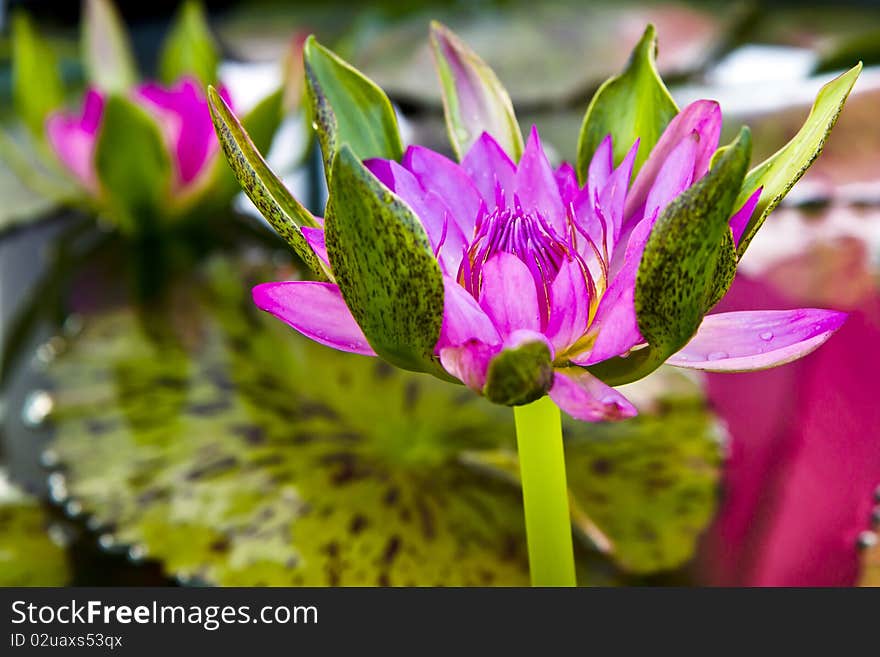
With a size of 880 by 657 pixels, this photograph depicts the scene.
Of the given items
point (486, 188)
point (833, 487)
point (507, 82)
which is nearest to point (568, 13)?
point (507, 82)

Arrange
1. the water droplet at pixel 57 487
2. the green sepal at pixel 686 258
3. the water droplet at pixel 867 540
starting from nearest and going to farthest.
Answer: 1. the green sepal at pixel 686 258
2. the water droplet at pixel 867 540
3. the water droplet at pixel 57 487

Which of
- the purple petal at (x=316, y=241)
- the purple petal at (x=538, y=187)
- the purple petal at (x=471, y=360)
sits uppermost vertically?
the purple petal at (x=538, y=187)

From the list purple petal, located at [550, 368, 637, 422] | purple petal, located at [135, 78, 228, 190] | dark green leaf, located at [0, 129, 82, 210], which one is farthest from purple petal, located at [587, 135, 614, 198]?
dark green leaf, located at [0, 129, 82, 210]

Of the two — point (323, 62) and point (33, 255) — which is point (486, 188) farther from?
point (33, 255)

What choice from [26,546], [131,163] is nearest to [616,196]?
[26,546]

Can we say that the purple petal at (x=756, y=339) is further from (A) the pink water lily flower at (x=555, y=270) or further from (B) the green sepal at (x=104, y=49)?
(B) the green sepal at (x=104, y=49)

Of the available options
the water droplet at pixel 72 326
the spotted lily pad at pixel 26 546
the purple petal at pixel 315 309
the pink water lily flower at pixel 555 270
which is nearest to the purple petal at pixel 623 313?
the pink water lily flower at pixel 555 270
